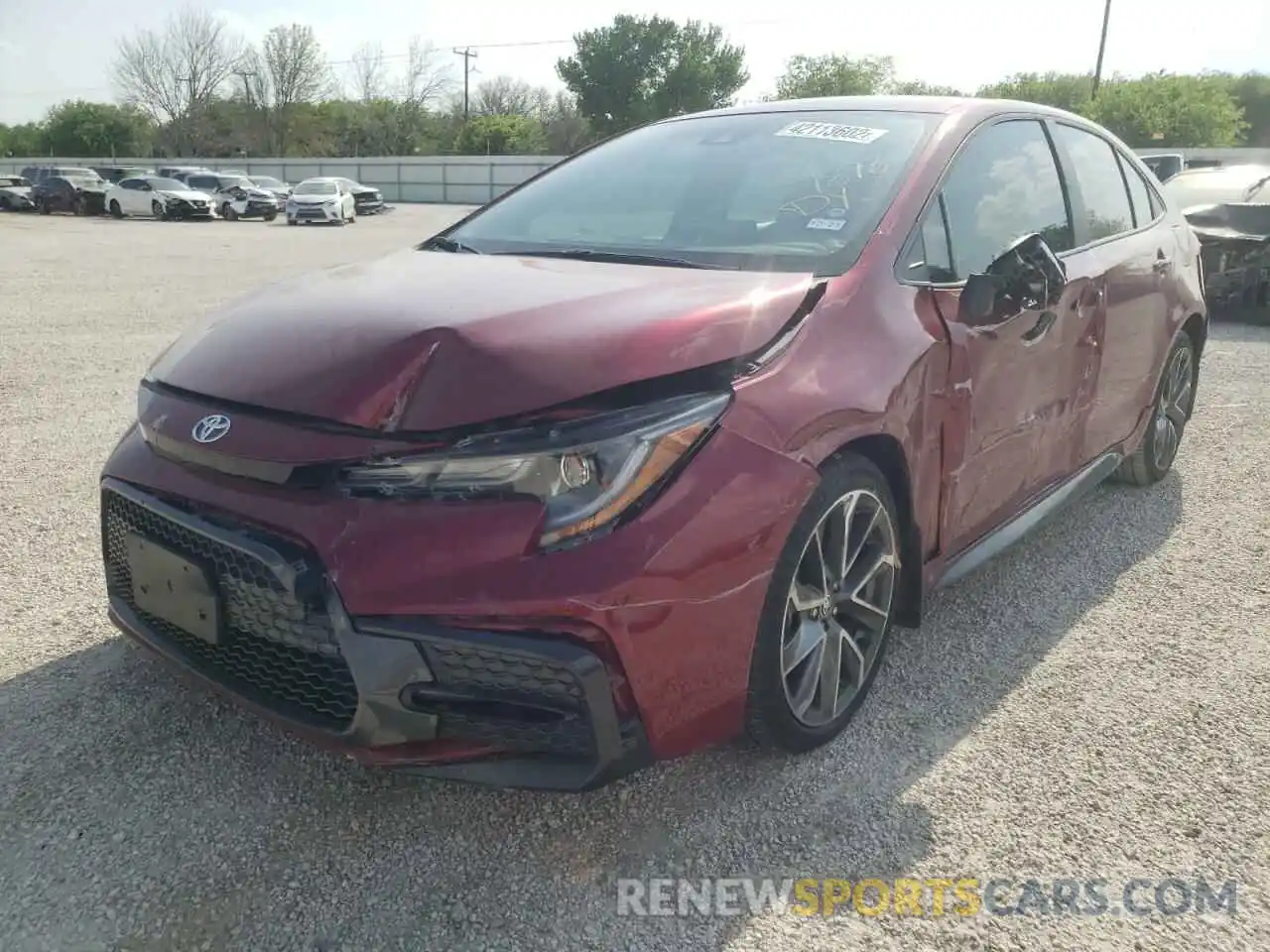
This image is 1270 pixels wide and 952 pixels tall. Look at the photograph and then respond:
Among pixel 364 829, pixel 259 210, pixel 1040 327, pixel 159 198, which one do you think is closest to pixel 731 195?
pixel 1040 327

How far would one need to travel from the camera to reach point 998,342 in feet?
9.26

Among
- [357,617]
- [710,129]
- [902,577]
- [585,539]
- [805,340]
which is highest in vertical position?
[710,129]

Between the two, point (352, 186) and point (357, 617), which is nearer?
point (357, 617)

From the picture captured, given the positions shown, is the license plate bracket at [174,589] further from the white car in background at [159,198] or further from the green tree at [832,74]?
the green tree at [832,74]

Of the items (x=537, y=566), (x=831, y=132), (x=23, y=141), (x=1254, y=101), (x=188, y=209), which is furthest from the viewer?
(x=23, y=141)

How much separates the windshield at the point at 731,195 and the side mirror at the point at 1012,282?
0.32m

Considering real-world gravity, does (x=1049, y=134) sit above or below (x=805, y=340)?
above

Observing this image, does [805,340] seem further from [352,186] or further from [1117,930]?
[352,186]

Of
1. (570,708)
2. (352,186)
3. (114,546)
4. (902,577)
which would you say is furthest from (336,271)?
(352,186)

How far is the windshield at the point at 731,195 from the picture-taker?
8.70 feet

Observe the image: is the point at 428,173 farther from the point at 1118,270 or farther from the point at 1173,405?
the point at 1118,270

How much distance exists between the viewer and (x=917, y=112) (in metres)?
3.09

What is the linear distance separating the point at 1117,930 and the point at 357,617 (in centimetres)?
155

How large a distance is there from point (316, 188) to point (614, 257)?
31029mm
